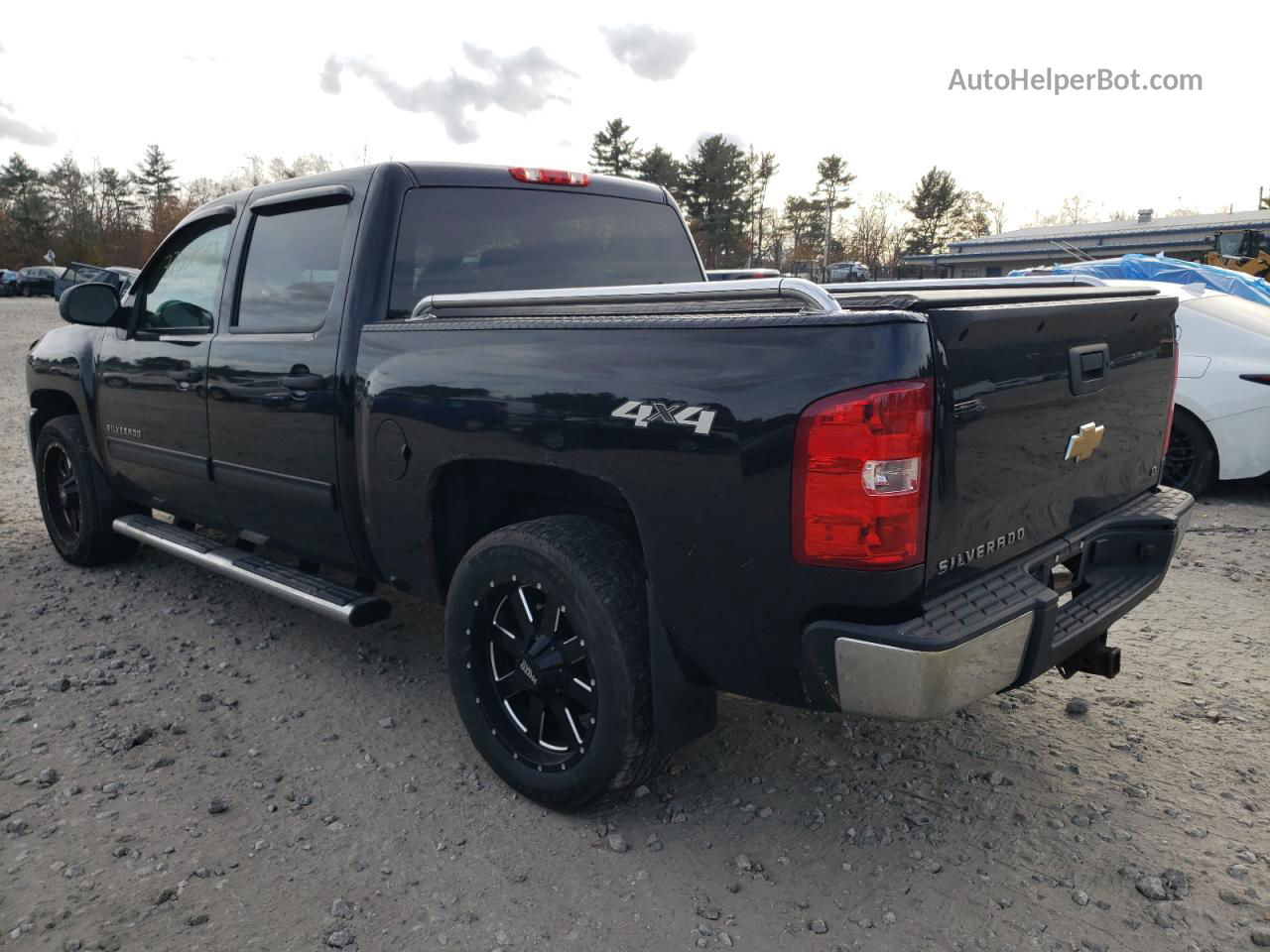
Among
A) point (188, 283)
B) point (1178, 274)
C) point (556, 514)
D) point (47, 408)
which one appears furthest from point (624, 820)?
point (1178, 274)

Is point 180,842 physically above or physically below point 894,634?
below

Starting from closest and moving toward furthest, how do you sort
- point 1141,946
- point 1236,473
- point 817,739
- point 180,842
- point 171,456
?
point 1141,946, point 180,842, point 817,739, point 171,456, point 1236,473

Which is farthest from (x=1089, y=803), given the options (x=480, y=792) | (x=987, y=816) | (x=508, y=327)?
(x=508, y=327)

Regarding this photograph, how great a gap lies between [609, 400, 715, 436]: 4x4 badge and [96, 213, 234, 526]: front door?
2.39 meters

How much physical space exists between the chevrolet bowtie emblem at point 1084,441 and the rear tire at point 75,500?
4.63 metres

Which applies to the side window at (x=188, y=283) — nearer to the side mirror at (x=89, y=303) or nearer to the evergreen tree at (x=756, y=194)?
the side mirror at (x=89, y=303)

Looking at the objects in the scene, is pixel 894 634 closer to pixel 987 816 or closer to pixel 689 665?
pixel 689 665

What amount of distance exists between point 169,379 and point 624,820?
288cm

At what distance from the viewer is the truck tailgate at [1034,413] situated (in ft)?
7.32

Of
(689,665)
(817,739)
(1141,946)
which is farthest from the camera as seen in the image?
(817,739)

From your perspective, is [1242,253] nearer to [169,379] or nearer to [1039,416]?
[1039,416]

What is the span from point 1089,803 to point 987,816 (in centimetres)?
34

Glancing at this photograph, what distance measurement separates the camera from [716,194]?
52.9m

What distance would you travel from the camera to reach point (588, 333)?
2592 millimetres
